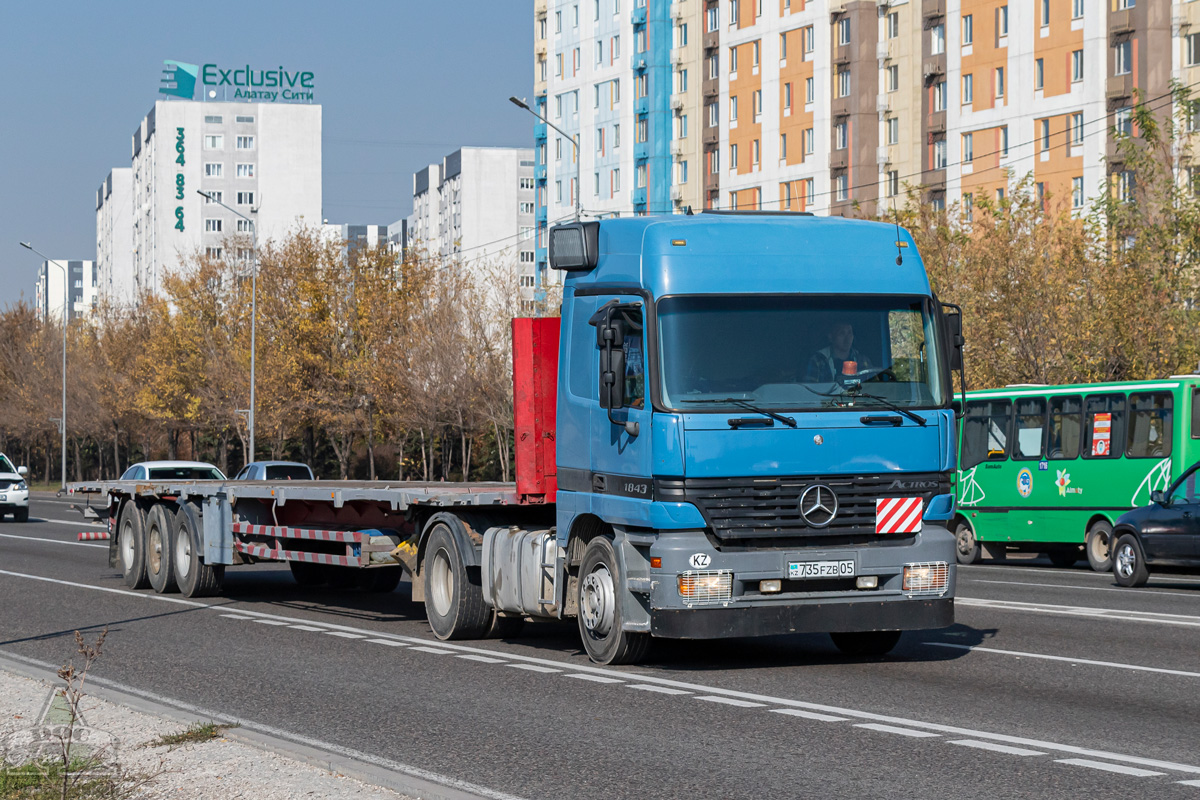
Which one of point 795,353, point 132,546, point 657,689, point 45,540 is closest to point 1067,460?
point 132,546

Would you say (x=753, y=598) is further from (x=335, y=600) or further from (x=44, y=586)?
(x=44, y=586)

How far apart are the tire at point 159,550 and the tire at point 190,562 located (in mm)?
88

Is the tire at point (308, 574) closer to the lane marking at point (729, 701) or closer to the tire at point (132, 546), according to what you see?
the tire at point (132, 546)

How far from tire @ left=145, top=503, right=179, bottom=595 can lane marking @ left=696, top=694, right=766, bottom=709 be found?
1049cm

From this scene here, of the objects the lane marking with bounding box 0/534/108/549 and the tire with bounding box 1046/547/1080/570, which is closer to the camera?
the tire with bounding box 1046/547/1080/570

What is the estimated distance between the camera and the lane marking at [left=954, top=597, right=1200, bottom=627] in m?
15.9

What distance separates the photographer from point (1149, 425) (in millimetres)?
25797

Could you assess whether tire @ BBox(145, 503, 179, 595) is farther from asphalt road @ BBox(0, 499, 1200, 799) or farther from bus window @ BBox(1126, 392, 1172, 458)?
bus window @ BBox(1126, 392, 1172, 458)

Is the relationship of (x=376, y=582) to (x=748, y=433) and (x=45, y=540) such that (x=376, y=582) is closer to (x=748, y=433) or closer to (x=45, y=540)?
(x=748, y=433)

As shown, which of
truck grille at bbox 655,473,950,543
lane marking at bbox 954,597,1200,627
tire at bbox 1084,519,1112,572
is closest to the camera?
truck grille at bbox 655,473,950,543

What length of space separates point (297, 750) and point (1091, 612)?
34.9ft

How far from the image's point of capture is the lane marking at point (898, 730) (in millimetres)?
8938

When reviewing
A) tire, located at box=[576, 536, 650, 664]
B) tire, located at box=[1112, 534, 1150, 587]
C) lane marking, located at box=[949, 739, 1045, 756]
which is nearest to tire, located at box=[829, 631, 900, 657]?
tire, located at box=[576, 536, 650, 664]

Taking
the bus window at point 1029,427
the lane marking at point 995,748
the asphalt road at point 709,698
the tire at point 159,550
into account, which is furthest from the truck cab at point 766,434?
the bus window at point 1029,427
